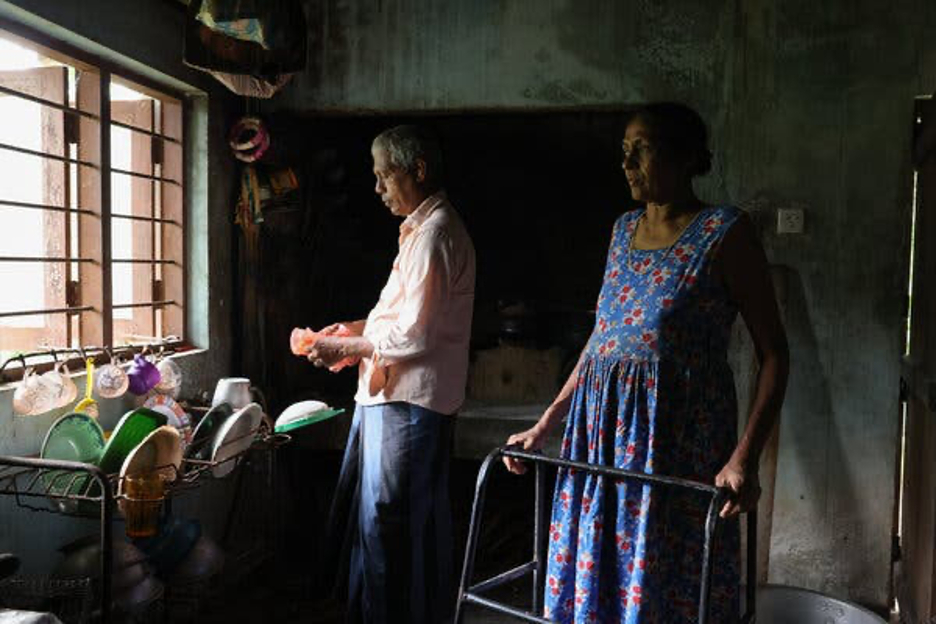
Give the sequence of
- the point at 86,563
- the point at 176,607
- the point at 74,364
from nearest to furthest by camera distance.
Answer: the point at 86,563, the point at 74,364, the point at 176,607

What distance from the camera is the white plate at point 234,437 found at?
8.64ft

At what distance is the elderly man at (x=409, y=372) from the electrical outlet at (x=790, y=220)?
1.35 m

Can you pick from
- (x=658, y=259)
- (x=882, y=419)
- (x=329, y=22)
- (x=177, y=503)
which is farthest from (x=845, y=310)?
(x=177, y=503)

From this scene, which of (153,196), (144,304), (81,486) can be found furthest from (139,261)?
(81,486)

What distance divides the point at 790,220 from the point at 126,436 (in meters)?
2.49

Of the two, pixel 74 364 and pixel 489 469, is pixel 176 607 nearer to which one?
pixel 74 364

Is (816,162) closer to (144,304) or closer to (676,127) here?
(676,127)

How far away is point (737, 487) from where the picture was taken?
1514 millimetres

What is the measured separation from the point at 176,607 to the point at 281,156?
1.96 meters

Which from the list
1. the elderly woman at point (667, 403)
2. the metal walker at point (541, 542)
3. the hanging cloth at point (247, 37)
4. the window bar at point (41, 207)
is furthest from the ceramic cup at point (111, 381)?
the elderly woman at point (667, 403)

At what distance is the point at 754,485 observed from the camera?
1562 mm

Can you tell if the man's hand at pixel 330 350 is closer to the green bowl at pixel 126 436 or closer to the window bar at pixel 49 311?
the green bowl at pixel 126 436

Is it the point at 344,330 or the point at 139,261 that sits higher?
the point at 139,261

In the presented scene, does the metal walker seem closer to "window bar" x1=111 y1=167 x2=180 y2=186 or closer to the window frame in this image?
the window frame
